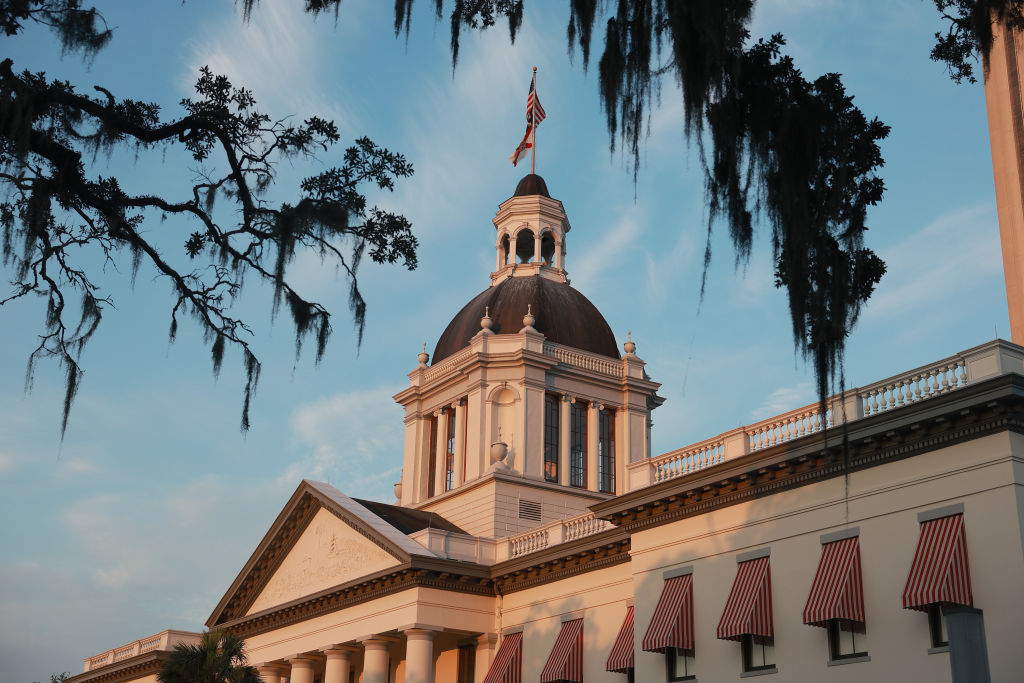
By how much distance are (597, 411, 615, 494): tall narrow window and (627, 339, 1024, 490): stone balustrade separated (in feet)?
55.4

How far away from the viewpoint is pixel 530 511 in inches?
1781

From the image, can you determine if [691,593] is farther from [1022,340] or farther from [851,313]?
[851,313]

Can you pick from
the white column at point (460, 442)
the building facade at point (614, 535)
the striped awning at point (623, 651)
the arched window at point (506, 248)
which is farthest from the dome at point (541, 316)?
the striped awning at point (623, 651)

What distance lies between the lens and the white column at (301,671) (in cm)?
4175

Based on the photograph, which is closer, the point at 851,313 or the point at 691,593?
the point at 851,313

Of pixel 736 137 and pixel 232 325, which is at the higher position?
pixel 736 137

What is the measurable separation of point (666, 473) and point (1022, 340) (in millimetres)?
9158

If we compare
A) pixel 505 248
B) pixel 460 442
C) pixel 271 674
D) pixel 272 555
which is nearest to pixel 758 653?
pixel 271 674

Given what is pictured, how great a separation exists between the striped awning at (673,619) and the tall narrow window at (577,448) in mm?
18575

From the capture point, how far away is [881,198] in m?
11.4

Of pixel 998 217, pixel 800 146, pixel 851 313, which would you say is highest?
pixel 998 217

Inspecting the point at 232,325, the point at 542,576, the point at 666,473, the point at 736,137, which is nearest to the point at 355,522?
the point at 542,576

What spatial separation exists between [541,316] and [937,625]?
29385 millimetres

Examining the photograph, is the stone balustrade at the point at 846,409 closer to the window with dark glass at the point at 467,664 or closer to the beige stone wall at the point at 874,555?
the beige stone wall at the point at 874,555
